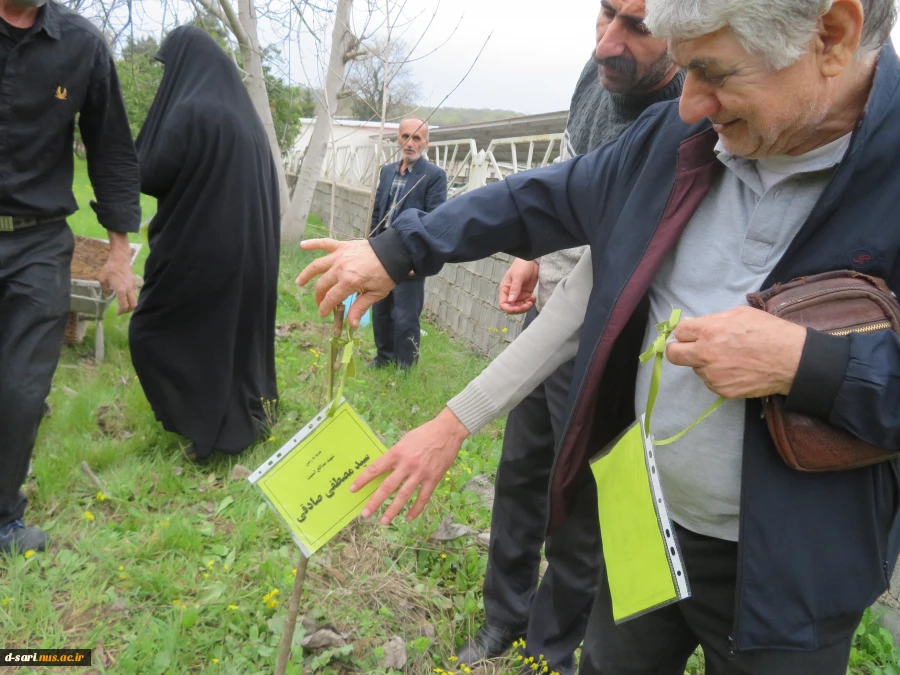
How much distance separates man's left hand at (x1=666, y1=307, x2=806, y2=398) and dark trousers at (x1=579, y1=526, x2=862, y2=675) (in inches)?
16.8

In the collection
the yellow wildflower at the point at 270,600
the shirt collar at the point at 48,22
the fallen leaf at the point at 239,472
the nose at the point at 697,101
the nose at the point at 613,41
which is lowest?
the yellow wildflower at the point at 270,600

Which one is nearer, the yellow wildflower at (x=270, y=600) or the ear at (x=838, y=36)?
the ear at (x=838, y=36)

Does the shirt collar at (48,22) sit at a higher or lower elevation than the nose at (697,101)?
higher

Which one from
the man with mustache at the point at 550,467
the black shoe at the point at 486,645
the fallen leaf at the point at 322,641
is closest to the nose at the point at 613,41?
the man with mustache at the point at 550,467

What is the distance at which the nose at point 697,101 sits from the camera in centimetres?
120

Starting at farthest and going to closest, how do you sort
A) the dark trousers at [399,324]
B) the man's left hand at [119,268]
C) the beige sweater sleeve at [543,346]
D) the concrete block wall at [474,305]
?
the concrete block wall at [474,305] → the dark trousers at [399,324] → the man's left hand at [119,268] → the beige sweater sleeve at [543,346]

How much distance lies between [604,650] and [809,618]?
58cm

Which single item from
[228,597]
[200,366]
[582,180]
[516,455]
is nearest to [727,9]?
[582,180]

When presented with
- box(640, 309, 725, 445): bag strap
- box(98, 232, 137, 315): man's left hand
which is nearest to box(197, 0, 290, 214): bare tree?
box(98, 232, 137, 315): man's left hand

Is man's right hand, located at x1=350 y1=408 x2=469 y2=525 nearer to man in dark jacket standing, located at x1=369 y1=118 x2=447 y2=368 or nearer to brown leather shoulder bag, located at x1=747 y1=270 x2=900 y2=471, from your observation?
brown leather shoulder bag, located at x1=747 y1=270 x2=900 y2=471

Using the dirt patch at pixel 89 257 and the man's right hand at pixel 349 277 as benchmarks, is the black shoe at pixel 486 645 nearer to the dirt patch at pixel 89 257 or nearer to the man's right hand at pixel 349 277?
the man's right hand at pixel 349 277

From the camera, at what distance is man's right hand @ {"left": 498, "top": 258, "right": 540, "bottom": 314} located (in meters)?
2.44

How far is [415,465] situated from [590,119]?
1517 mm

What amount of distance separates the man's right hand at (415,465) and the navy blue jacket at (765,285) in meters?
0.27
